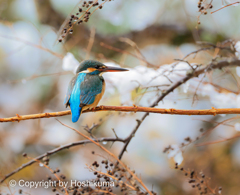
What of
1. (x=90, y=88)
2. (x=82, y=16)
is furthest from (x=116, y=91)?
(x=82, y=16)

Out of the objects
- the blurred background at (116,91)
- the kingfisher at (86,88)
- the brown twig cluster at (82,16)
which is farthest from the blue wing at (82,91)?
the blurred background at (116,91)

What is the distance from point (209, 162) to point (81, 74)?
1.40 m

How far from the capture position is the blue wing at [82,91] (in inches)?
40.0

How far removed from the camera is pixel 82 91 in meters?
1.11

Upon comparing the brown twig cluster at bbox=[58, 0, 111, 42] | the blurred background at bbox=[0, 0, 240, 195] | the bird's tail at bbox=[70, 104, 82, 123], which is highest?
the blurred background at bbox=[0, 0, 240, 195]

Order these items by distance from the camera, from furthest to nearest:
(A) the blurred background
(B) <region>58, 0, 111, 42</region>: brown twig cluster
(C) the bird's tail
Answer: (A) the blurred background, (C) the bird's tail, (B) <region>58, 0, 111, 42</region>: brown twig cluster

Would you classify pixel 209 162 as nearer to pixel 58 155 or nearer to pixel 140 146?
pixel 140 146

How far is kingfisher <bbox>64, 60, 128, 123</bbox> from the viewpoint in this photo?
1032mm

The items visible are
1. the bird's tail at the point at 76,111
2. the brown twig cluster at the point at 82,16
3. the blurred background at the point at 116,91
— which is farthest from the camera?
the blurred background at the point at 116,91

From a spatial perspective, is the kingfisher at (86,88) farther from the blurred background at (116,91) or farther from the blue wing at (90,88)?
the blurred background at (116,91)

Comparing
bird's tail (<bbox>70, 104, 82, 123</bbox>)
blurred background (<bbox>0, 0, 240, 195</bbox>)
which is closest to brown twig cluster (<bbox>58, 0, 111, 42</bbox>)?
bird's tail (<bbox>70, 104, 82, 123</bbox>)

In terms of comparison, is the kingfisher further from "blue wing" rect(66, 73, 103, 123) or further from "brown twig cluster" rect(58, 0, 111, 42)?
"brown twig cluster" rect(58, 0, 111, 42)

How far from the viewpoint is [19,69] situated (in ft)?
7.46

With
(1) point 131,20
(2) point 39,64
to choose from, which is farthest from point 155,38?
(2) point 39,64
